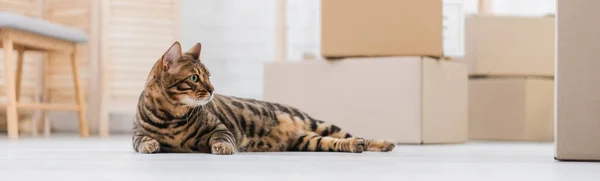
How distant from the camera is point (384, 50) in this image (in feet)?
8.71

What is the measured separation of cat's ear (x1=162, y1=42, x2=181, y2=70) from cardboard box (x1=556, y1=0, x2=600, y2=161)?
0.81 meters

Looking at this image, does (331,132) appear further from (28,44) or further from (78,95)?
(78,95)

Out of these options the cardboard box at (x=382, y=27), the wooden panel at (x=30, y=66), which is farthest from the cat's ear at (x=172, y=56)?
the wooden panel at (x=30, y=66)

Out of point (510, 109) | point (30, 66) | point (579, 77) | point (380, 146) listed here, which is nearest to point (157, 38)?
point (30, 66)

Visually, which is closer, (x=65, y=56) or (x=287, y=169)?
(x=287, y=169)

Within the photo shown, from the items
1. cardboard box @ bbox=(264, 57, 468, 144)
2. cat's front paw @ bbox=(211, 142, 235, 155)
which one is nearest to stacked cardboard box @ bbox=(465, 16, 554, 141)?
cardboard box @ bbox=(264, 57, 468, 144)

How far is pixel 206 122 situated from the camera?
6.05ft

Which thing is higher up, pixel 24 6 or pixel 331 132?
pixel 24 6

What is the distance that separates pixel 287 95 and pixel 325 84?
0.16m

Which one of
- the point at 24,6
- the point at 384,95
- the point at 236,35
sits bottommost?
the point at 384,95

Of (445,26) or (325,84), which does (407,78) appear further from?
(445,26)

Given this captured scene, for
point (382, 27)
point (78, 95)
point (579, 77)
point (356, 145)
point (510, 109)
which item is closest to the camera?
point (579, 77)

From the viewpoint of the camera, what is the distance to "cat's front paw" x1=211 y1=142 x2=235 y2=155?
176 centimetres

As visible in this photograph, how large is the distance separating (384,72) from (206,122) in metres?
0.96
